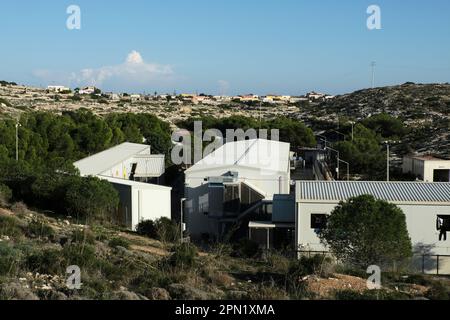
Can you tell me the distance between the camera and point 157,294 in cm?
920

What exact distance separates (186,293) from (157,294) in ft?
1.50

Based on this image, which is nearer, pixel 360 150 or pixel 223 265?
pixel 223 265

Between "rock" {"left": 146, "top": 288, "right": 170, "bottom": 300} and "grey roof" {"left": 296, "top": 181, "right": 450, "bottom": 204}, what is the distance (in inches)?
379

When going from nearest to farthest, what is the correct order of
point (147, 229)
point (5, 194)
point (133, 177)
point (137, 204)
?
point (147, 229) < point (5, 194) < point (137, 204) < point (133, 177)

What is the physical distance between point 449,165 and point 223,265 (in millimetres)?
22503

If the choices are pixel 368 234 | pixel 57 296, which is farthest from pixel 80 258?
pixel 368 234

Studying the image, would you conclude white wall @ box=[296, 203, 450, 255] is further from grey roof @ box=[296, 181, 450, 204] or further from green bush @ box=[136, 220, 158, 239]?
green bush @ box=[136, 220, 158, 239]

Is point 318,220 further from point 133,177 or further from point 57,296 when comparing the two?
point 133,177

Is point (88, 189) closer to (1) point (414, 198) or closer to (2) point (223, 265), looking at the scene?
(2) point (223, 265)

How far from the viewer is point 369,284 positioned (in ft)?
34.9

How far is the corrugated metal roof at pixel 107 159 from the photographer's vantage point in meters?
27.3

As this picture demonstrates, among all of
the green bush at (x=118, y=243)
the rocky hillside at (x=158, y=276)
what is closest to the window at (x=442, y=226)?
the rocky hillside at (x=158, y=276)

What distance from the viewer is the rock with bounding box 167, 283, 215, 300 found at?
29.5 ft
